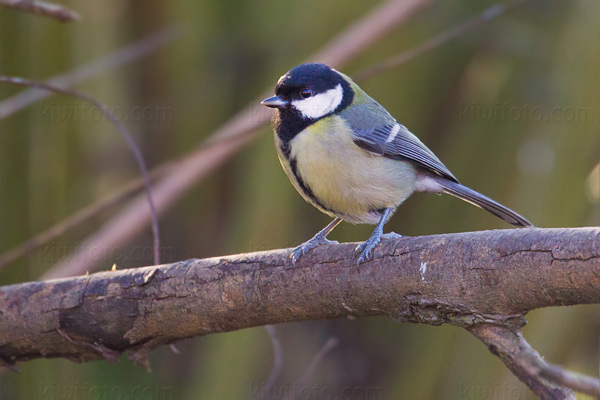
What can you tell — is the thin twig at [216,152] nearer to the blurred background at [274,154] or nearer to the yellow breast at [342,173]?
the blurred background at [274,154]

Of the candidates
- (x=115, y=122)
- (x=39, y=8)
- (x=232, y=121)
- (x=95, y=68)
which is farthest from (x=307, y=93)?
(x=95, y=68)

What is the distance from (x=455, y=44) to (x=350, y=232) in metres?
1.10

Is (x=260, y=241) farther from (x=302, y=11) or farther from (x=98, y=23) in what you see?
(x=98, y=23)

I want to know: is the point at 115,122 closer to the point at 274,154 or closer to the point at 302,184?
the point at 302,184

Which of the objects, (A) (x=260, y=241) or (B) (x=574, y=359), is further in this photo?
Result: (A) (x=260, y=241)

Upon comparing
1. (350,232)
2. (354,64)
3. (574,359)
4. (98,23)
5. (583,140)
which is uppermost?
(98,23)

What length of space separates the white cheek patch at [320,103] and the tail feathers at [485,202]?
0.46m

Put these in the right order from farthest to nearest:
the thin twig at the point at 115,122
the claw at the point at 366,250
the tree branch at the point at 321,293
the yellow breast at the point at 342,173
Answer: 1. the yellow breast at the point at 342,173
2. the thin twig at the point at 115,122
3. the claw at the point at 366,250
4. the tree branch at the point at 321,293

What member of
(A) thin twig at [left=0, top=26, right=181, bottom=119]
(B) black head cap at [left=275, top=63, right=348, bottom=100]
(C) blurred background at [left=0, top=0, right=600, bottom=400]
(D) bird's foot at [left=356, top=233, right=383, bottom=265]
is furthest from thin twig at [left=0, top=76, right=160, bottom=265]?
(C) blurred background at [left=0, top=0, right=600, bottom=400]

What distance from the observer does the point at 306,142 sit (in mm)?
2000

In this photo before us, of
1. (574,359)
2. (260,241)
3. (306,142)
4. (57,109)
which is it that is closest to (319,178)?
(306,142)

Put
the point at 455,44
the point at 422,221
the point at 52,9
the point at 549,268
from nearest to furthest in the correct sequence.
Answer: the point at 549,268
the point at 52,9
the point at 422,221
the point at 455,44

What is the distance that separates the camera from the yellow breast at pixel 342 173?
197 cm

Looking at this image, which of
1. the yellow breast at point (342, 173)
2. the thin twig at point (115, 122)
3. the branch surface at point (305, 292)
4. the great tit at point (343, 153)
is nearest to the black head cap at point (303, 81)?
A: the great tit at point (343, 153)
